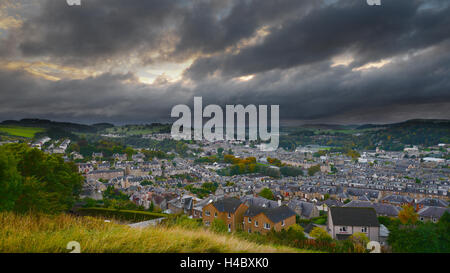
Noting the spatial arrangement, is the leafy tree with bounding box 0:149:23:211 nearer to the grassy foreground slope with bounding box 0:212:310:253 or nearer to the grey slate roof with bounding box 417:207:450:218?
the grassy foreground slope with bounding box 0:212:310:253

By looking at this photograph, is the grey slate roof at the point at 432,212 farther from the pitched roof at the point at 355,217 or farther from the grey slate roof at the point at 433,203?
the pitched roof at the point at 355,217

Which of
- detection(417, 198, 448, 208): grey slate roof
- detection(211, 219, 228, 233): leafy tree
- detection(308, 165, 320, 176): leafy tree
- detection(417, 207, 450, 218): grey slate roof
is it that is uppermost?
detection(211, 219, 228, 233): leafy tree

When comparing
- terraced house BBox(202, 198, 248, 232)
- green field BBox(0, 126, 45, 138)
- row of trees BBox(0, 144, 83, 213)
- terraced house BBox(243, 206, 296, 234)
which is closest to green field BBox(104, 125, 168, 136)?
green field BBox(0, 126, 45, 138)

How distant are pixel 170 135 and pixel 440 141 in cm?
14733

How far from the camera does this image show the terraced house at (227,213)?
18.0 m

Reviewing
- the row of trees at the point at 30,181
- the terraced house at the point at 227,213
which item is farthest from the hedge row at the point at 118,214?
the terraced house at the point at 227,213

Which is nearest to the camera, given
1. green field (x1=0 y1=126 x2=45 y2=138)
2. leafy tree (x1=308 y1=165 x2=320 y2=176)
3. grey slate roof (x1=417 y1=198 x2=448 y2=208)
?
grey slate roof (x1=417 y1=198 x2=448 y2=208)

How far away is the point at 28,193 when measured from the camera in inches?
397

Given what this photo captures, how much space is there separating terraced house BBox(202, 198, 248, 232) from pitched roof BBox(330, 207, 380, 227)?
285 inches

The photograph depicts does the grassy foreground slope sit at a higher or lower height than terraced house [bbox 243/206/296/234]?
higher

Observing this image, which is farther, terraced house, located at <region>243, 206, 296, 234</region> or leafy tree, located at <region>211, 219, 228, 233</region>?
terraced house, located at <region>243, 206, 296, 234</region>

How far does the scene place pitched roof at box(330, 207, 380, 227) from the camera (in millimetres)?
17766
